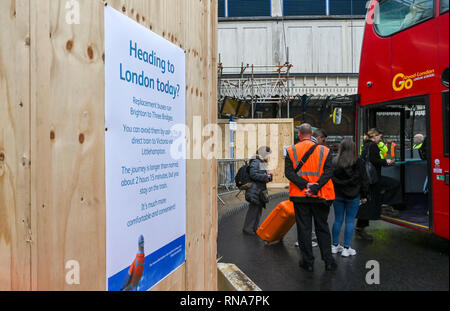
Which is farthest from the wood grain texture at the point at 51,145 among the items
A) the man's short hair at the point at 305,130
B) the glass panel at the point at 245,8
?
the glass panel at the point at 245,8

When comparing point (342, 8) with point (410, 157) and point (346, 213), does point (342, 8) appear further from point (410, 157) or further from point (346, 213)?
point (410, 157)

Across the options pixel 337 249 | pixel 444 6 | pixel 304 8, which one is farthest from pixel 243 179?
pixel 304 8

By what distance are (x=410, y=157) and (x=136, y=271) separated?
242 cm

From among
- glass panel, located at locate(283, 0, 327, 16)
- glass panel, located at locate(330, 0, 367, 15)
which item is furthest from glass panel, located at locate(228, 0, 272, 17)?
glass panel, located at locate(330, 0, 367, 15)

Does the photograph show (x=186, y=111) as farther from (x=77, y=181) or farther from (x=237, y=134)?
(x=237, y=134)

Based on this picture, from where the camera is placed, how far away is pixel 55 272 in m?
1.34

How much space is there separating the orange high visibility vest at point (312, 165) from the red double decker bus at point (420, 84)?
1.04 m

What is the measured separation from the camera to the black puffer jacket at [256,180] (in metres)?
5.91

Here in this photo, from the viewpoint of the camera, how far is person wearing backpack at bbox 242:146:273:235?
19.5 feet

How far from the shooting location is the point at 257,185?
6074 mm

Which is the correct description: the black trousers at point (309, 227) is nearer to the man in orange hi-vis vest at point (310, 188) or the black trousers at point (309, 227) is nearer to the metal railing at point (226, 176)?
the man in orange hi-vis vest at point (310, 188)

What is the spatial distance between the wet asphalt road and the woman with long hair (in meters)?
0.27

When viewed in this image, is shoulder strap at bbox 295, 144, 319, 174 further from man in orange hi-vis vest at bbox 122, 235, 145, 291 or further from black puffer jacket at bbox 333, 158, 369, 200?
man in orange hi-vis vest at bbox 122, 235, 145, 291
